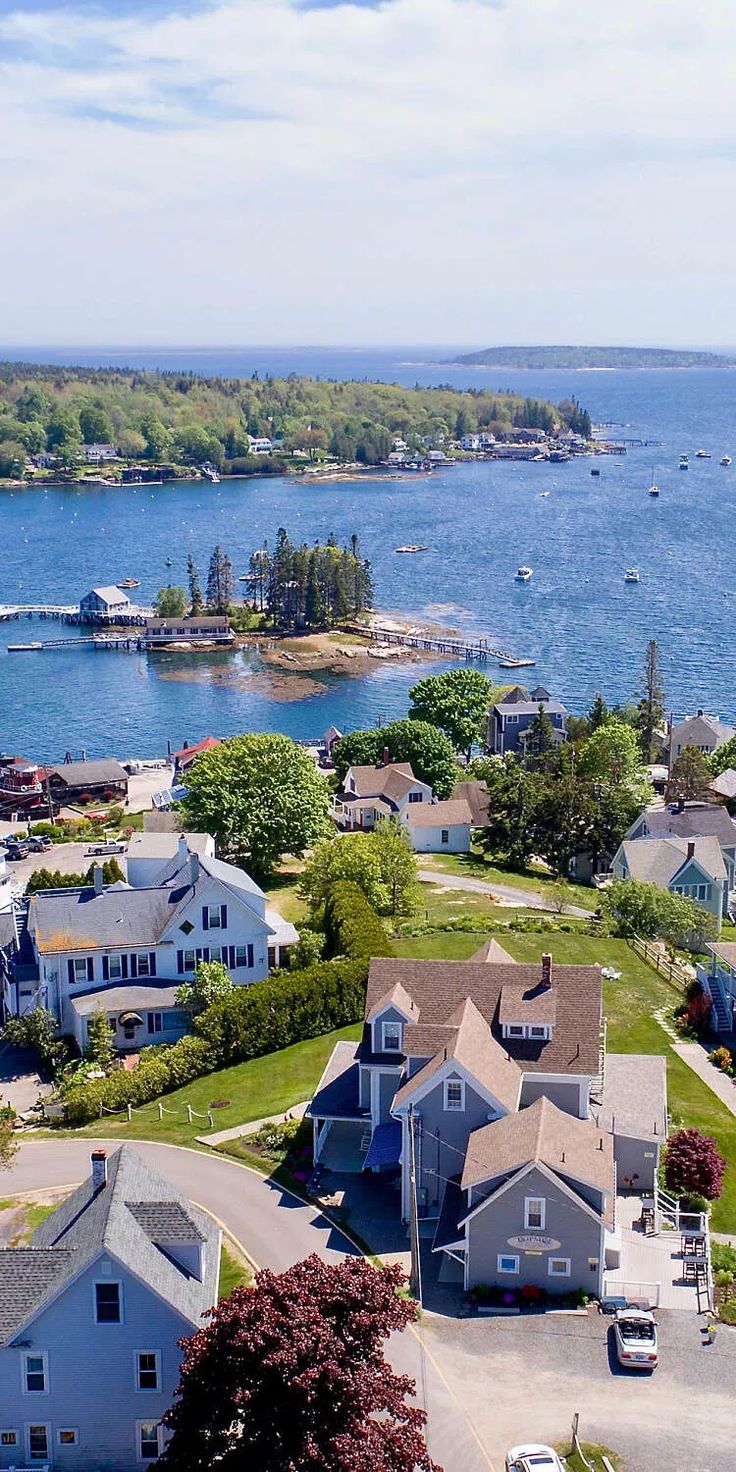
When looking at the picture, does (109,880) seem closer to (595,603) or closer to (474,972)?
(474,972)

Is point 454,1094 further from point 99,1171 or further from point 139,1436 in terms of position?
point 139,1436

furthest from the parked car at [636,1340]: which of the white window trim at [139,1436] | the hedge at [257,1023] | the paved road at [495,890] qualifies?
the paved road at [495,890]

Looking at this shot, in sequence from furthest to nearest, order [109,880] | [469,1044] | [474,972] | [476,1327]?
[109,880]
[474,972]
[469,1044]
[476,1327]

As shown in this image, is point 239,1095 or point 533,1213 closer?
point 533,1213

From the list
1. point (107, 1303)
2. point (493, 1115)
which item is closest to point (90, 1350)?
point (107, 1303)

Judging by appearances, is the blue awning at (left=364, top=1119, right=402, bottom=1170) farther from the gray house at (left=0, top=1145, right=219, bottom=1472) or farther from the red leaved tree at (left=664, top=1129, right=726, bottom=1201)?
the gray house at (left=0, top=1145, right=219, bottom=1472)

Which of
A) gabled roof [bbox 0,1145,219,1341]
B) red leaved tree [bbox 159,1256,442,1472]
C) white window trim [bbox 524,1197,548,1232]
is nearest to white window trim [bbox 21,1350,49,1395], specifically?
gabled roof [bbox 0,1145,219,1341]

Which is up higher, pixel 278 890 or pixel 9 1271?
pixel 9 1271

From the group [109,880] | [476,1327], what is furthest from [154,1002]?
[476,1327]
